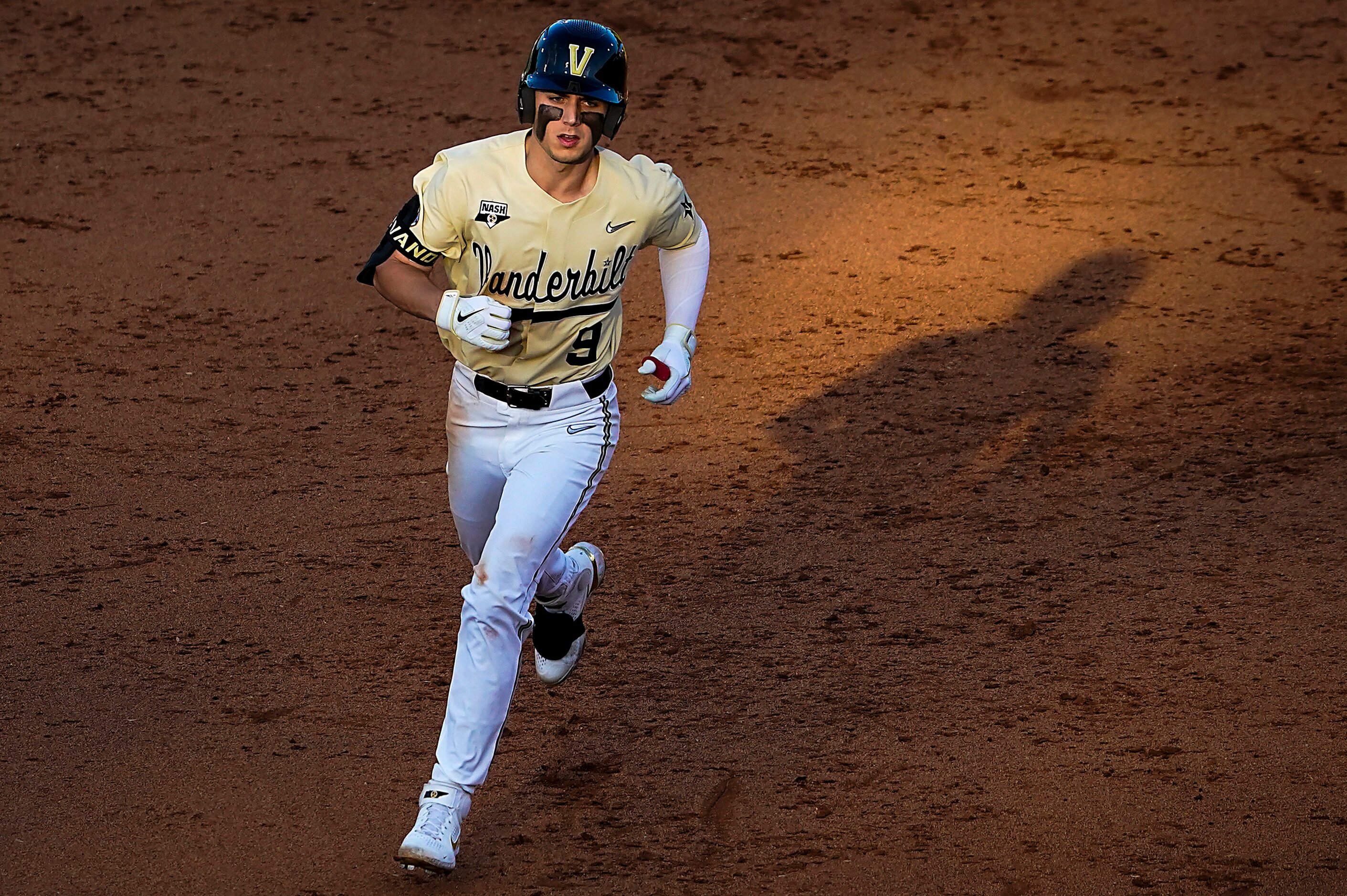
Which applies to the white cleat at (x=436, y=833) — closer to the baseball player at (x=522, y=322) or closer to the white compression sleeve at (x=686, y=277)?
the baseball player at (x=522, y=322)

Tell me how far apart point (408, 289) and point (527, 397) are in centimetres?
44

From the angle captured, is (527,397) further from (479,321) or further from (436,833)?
(436,833)

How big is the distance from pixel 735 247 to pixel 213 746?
4.86 m

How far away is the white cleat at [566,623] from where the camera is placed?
16.4 feet

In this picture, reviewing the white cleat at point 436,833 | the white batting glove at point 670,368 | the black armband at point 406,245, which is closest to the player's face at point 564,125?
the black armband at point 406,245

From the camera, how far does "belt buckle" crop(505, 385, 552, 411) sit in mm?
4391

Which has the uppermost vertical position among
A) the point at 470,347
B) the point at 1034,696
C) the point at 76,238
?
the point at 470,347

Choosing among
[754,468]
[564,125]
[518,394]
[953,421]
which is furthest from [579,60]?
[953,421]

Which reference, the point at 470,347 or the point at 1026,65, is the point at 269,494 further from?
the point at 1026,65

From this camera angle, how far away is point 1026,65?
10.9m

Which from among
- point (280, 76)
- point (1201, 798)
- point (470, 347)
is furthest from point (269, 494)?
point (280, 76)

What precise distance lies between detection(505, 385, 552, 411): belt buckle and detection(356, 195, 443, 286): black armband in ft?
1.34

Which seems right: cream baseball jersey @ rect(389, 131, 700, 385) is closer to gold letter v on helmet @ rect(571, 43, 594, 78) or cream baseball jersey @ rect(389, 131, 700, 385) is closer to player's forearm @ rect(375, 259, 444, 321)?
player's forearm @ rect(375, 259, 444, 321)

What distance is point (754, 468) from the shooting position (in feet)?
22.5
